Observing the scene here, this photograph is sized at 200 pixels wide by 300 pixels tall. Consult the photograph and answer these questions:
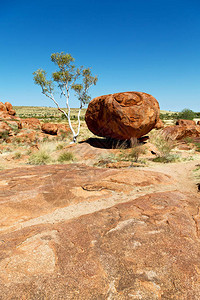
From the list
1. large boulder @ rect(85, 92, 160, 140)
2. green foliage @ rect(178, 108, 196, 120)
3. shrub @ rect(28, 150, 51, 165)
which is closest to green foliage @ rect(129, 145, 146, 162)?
large boulder @ rect(85, 92, 160, 140)

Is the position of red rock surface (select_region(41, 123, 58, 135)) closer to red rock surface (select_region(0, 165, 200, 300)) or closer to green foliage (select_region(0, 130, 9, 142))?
green foliage (select_region(0, 130, 9, 142))

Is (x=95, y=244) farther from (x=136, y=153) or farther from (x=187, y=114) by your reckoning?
(x=187, y=114)

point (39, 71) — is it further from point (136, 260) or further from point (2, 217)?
point (136, 260)

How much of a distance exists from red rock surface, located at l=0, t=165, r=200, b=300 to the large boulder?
745cm

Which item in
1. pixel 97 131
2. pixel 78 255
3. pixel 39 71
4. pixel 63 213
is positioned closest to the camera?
pixel 78 255

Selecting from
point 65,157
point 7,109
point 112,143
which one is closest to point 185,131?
point 112,143

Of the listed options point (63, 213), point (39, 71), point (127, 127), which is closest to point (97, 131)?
point (127, 127)

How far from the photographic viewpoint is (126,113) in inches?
405

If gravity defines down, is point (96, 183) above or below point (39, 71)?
below

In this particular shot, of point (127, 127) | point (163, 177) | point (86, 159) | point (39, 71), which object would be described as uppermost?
point (39, 71)

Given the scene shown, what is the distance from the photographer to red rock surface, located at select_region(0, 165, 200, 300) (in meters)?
1.33

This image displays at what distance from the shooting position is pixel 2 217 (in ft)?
8.38

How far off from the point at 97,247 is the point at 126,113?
362 inches

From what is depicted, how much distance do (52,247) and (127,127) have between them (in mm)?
9396
